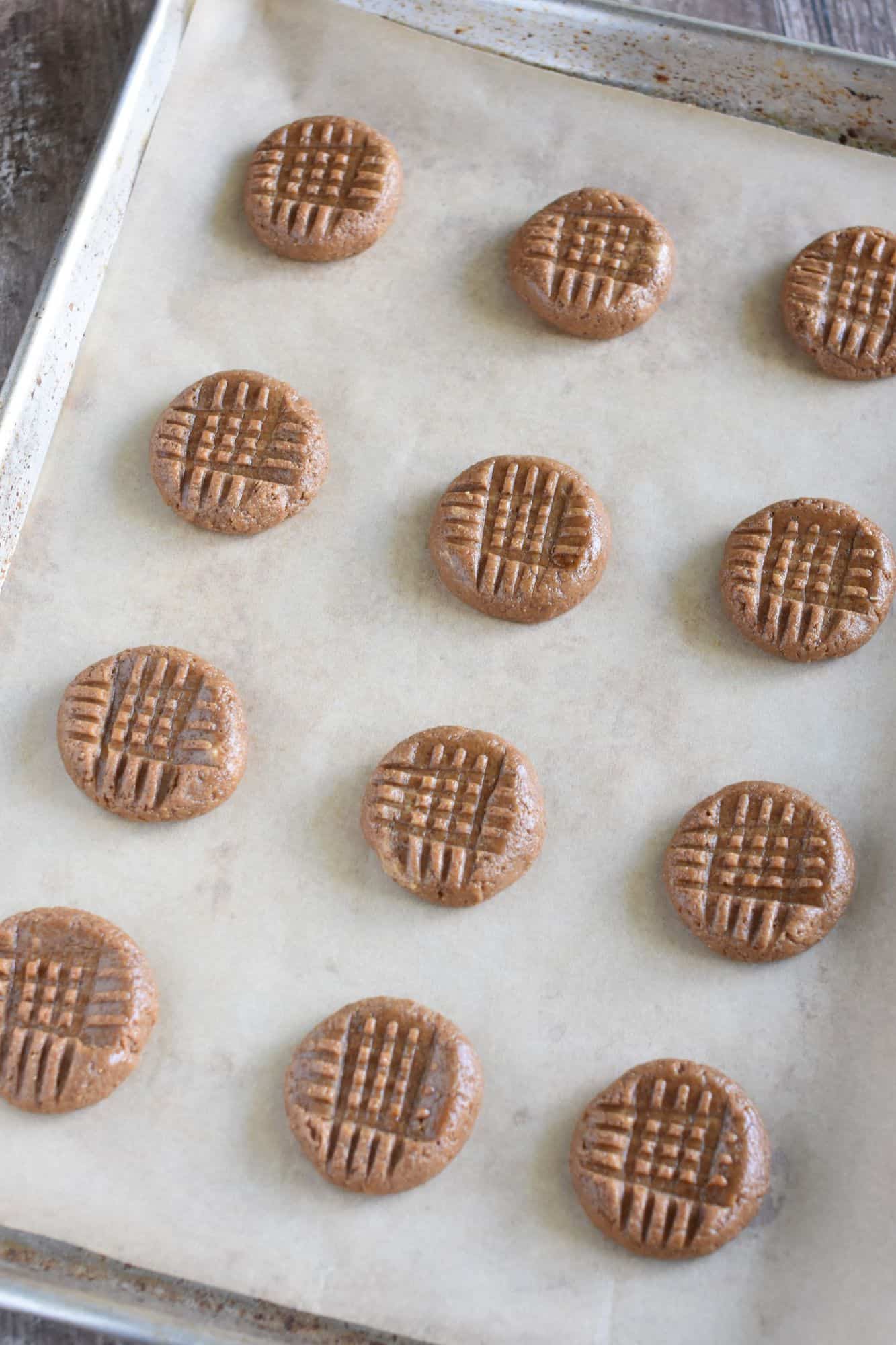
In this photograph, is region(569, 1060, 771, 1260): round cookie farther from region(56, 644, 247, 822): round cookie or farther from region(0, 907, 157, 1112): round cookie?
region(56, 644, 247, 822): round cookie

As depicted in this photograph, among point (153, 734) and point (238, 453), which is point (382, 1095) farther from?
point (238, 453)

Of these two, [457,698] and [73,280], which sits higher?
[73,280]

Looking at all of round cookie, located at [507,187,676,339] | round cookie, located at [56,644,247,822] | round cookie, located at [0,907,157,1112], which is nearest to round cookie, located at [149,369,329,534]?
round cookie, located at [56,644,247,822]

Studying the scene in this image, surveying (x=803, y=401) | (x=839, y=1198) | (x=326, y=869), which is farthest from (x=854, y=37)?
(x=839, y=1198)

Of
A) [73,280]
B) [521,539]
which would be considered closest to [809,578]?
[521,539]

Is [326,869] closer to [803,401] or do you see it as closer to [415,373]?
[415,373]
